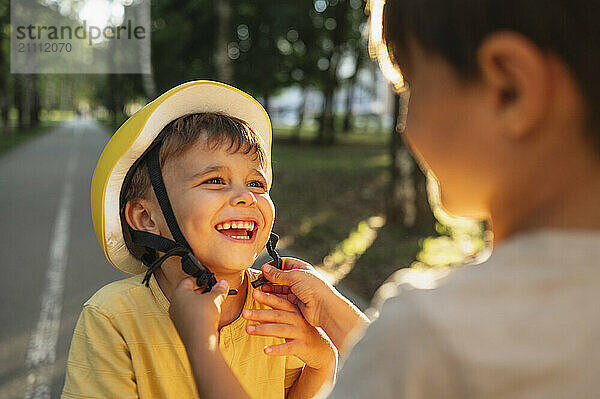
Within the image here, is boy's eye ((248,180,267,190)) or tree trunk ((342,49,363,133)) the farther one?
tree trunk ((342,49,363,133))

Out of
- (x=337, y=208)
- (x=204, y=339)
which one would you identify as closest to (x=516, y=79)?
(x=204, y=339)

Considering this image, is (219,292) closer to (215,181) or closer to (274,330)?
(274,330)

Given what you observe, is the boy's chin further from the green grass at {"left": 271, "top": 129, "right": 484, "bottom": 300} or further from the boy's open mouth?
the green grass at {"left": 271, "top": 129, "right": 484, "bottom": 300}

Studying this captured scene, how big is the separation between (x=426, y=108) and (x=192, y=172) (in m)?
1.21

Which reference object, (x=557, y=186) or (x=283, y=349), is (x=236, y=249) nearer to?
(x=283, y=349)

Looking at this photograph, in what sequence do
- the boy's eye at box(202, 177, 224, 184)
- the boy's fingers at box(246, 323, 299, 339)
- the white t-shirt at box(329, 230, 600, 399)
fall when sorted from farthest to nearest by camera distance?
the boy's eye at box(202, 177, 224, 184)
the boy's fingers at box(246, 323, 299, 339)
the white t-shirt at box(329, 230, 600, 399)

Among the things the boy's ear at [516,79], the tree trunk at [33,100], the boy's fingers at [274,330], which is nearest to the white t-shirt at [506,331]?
the boy's ear at [516,79]

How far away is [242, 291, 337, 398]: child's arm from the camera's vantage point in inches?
74.4

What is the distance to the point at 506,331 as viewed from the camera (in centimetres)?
80

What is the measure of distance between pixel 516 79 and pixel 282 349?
4.05ft

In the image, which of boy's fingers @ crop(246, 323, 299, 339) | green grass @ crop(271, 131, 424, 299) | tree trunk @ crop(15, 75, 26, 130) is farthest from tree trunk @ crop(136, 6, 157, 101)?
boy's fingers @ crop(246, 323, 299, 339)

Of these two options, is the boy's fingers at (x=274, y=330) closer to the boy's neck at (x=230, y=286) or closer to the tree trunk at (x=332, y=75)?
the boy's neck at (x=230, y=286)

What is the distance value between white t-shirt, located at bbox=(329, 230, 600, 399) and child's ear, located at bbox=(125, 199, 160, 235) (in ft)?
4.79

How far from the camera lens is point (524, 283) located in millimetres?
825
